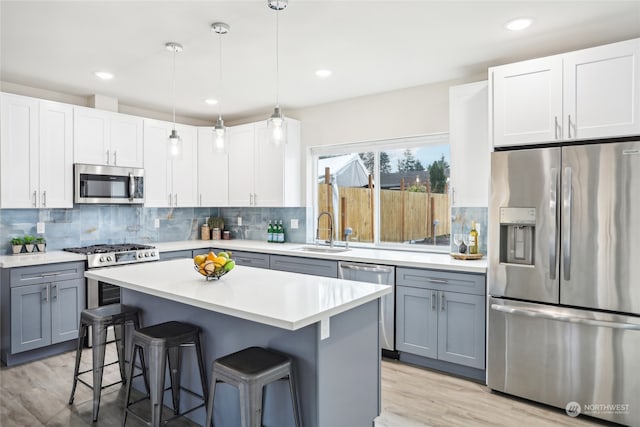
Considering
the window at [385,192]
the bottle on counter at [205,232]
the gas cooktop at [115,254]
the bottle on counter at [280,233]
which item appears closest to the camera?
the gas cooktop at [115,254]

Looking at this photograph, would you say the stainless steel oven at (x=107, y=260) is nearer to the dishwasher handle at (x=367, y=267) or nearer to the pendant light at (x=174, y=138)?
the pendant light at (x=174, y=138)

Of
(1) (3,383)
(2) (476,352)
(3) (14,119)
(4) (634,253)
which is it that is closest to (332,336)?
(2) (476,352)

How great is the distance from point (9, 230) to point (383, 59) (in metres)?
3.82

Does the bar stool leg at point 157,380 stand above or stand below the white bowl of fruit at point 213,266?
below

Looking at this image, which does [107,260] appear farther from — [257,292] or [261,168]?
[257,292]

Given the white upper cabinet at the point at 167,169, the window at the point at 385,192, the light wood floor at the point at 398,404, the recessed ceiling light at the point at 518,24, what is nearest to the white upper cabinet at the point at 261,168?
the window at the point at 385,192

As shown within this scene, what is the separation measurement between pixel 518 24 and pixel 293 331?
7.80 feet

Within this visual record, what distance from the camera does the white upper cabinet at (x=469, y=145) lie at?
133 inches

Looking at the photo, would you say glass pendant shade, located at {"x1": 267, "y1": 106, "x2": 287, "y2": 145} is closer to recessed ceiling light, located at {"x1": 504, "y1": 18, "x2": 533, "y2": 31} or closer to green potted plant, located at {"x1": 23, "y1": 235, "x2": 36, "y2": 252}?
recessed ceiling light, located at {"x1": 504, "y1": 18, "x2": 533, "y2": 31}

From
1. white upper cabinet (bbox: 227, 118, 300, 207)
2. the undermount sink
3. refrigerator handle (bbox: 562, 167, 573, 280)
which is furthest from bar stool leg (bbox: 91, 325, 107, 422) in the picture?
refrigerator handle (bbox: 562, 167, 573, 280)

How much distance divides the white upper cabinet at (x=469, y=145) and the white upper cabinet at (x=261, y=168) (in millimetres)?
1913

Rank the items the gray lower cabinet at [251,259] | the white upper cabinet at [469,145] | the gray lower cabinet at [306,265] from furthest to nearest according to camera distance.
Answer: the gray lower cabinet at [251,259] → the gray lower cabinet at [306,265] → the white upper cabinet at [469,145]

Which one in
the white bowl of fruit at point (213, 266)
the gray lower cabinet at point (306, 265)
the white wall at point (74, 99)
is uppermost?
the white wall at point (74, 99)

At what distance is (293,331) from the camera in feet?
6.79
